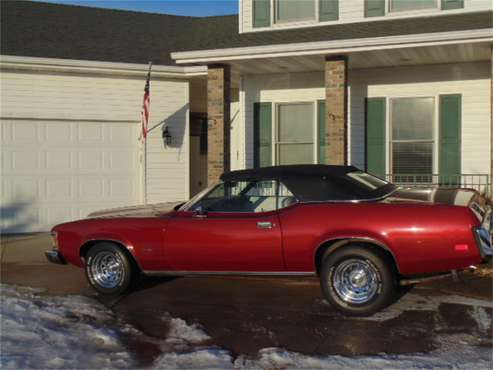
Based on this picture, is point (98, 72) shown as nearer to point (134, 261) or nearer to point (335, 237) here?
point (134, 261)

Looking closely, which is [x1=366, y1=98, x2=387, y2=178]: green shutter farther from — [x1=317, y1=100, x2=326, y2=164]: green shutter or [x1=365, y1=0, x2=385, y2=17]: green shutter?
[x1=365, y1=0, x2=385, y2=17]: green shutter

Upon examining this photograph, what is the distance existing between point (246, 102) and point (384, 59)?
122 inches

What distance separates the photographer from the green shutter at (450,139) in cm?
1134

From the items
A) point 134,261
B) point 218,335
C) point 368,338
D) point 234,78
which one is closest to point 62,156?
point 234,78

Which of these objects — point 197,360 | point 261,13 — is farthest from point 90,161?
point 197,360

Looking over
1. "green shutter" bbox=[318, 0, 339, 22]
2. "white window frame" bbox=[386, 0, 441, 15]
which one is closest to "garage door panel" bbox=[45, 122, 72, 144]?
"green shutter" bbox=[318, 0, 339, 22]

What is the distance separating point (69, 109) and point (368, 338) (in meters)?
8.57

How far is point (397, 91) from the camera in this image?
461 inches

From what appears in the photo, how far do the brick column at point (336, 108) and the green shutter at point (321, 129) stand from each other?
4.56 feet

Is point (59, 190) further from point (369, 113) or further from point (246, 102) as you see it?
point (369, 113)

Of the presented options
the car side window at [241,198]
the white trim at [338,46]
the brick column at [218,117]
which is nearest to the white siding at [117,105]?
the brick column at [218,117]

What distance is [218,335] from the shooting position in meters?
5.57

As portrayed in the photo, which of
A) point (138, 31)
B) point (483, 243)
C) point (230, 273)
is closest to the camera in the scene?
point (483, 243)

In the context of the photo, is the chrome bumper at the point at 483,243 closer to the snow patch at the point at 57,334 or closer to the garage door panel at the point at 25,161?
the snow patch at the point at 57,334
